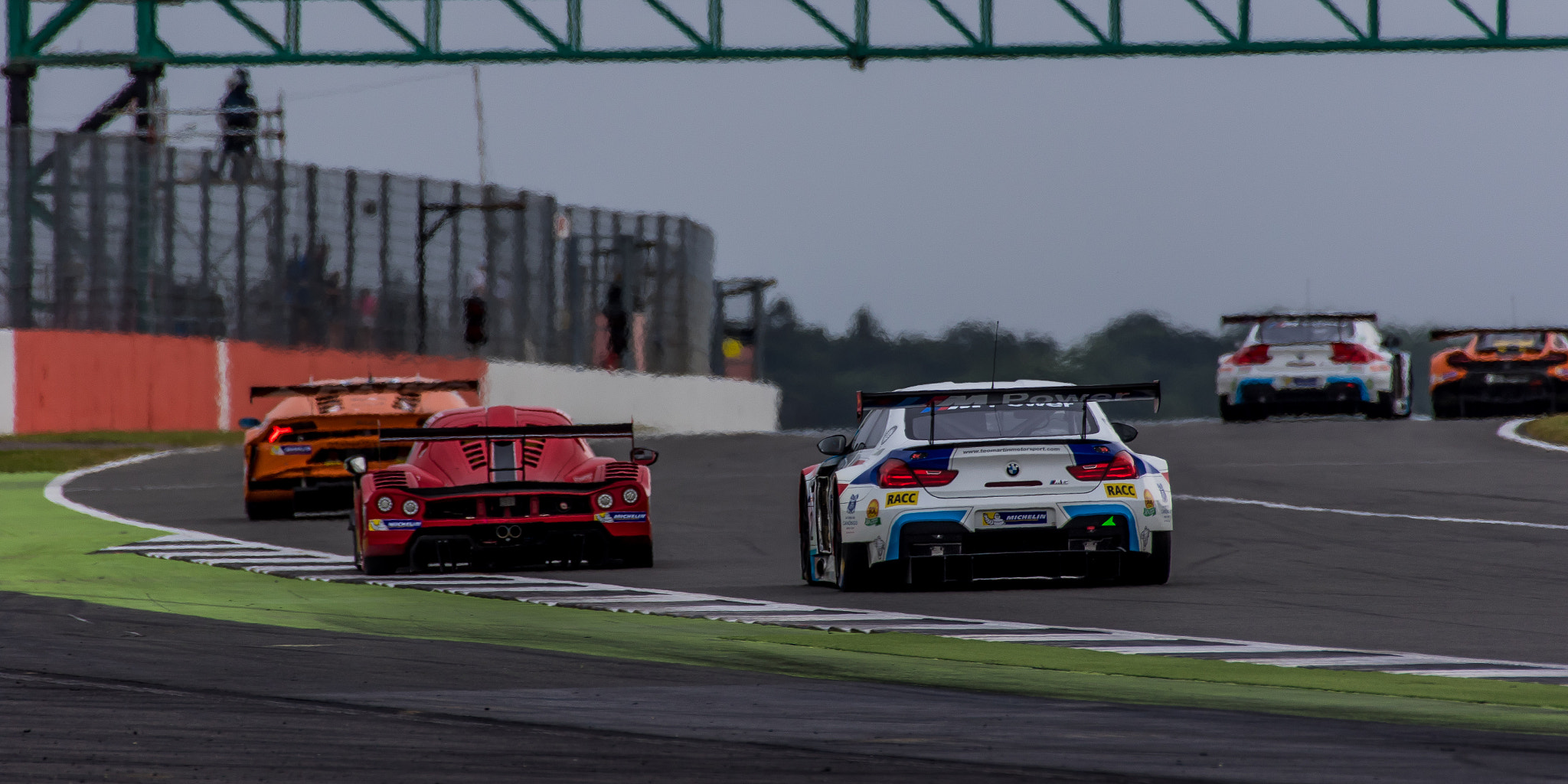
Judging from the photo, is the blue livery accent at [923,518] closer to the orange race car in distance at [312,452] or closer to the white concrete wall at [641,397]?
the orange race car in distance at [312,452]

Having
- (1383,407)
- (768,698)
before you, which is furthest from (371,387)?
(1383,407)

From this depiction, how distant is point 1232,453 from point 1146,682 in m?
18.2

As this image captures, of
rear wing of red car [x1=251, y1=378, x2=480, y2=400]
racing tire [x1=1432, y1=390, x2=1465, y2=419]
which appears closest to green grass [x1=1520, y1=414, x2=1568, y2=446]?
racing tire [x1=1432, y1=390, x2=1465, y2=419]

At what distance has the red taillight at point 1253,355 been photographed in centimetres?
3017

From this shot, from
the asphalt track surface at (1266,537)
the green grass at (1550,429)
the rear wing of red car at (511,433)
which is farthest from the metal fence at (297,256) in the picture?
the rear wing of red car at (511,433)

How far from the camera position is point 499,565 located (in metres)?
15.6

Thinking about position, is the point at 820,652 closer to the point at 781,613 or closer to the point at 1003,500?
the point at 781,613

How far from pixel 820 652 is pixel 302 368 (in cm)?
2999

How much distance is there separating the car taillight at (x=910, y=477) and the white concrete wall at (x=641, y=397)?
29.0 metres

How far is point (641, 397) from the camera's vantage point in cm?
4756

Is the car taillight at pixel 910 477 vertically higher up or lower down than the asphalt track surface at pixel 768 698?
higher up

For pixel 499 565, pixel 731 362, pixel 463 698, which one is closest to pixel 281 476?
pixel 499 565

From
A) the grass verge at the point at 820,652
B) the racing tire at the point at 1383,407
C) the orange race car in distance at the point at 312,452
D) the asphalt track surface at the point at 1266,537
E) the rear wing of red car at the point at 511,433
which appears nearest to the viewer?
the grass verge at the point at 820,652

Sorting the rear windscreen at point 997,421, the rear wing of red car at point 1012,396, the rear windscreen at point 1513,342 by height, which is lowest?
the rear windscreen at point 997,421
